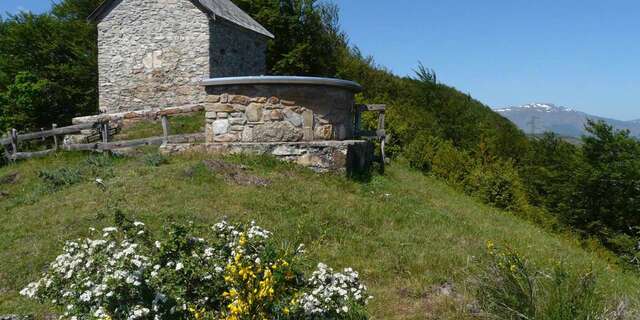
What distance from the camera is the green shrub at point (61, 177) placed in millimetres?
9320

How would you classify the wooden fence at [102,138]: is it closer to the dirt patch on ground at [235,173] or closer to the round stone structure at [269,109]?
the round stone structure at [269,109]

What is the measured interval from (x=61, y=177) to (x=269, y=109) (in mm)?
3974

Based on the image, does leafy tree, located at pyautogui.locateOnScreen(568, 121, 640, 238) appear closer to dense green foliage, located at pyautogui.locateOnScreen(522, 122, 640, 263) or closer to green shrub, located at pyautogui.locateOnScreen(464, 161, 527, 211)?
dense green foliage, located at pyautogui.locateOnScreen(522, 122, 640, 263)

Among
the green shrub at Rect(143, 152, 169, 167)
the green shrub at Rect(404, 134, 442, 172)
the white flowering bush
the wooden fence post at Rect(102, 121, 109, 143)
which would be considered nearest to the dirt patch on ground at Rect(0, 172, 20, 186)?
the wooden fence post at Rect(102, 121, 109, 143)

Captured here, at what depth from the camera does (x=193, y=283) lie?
3729 millimetres

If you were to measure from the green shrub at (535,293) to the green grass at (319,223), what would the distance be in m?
0.35

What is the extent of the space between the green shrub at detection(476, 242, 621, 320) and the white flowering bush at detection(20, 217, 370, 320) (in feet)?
3.91

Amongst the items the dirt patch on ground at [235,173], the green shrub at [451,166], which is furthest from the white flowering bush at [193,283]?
the green shrub at [451,166]

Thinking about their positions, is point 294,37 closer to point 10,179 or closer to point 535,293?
point 10,179

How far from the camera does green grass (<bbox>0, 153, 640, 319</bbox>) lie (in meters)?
5.32

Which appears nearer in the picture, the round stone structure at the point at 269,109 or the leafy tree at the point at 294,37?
the round stone structure at the point at 269,109

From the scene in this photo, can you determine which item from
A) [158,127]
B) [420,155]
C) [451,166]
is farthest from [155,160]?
[451,166]

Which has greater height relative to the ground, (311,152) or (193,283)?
(311,152)

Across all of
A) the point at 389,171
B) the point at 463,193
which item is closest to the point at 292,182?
the point at 389,171
